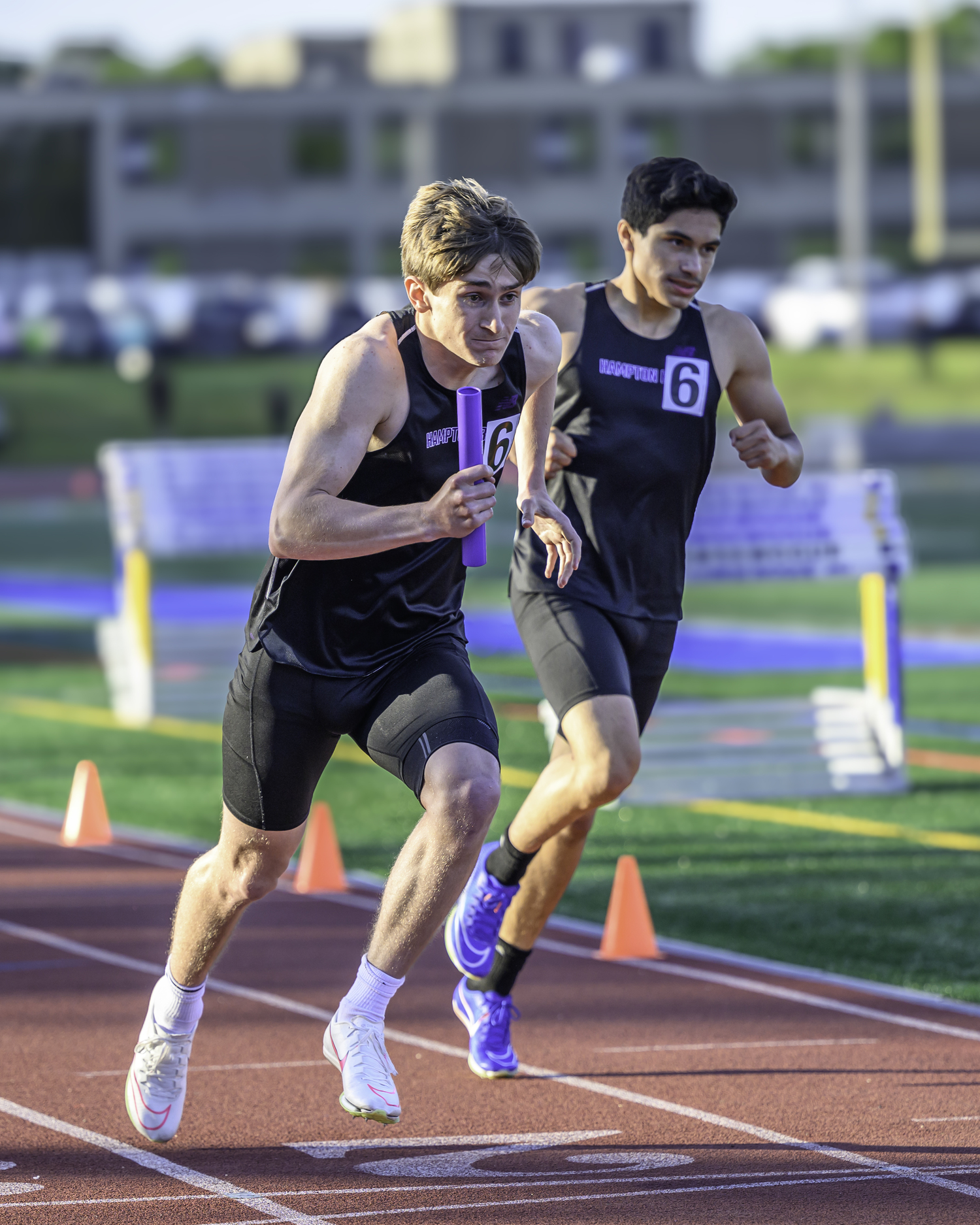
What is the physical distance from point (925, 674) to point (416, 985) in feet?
28.6

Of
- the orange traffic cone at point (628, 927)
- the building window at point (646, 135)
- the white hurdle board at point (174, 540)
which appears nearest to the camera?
the orange traffic cone at point (628, 927)

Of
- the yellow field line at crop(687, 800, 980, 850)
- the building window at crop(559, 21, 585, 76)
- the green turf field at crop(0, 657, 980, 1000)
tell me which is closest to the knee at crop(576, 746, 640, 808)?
the green turf field at crop(0, 657, 980, 1000)

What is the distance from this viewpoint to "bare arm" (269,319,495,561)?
417 cm

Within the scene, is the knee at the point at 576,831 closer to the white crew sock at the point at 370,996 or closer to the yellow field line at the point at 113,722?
the white crew sock at the point at 370,996

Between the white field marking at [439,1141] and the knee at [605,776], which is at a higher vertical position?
the knee at [605,776]

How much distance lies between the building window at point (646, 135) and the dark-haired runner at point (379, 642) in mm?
65401

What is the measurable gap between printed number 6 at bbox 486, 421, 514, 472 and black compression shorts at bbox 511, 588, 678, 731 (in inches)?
38.2

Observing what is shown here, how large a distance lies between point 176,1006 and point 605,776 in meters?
1.27

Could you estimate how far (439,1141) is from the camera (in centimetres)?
474

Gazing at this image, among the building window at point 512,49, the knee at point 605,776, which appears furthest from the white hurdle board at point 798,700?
the building window at point 512,49

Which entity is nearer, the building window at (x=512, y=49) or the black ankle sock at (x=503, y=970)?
the black ankle sock at (x=503, y=970)

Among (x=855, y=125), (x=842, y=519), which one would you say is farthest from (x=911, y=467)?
(x=842, y=519)

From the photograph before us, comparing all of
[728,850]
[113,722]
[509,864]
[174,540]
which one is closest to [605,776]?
[509,864]

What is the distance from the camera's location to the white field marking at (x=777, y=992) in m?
5.88
